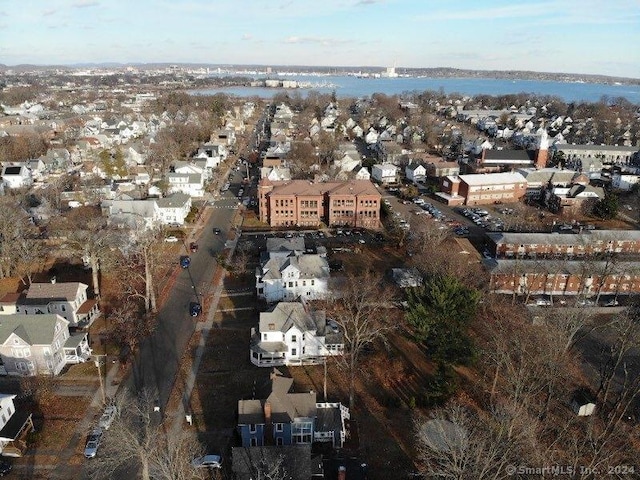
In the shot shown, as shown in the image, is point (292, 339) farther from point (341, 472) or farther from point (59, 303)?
point (59, 303)

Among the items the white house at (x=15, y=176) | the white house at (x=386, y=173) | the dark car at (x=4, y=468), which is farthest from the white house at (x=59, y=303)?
the white house at (x=386, y=173)

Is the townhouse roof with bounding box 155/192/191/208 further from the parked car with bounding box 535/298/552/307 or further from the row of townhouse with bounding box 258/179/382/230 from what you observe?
the parked car with bounding box 535/298/552/307

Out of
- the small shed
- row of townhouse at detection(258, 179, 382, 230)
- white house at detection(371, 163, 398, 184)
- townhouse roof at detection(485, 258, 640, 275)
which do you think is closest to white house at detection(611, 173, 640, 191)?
white house at detection(371, 163, 398, 184)

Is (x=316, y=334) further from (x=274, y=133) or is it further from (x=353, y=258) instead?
(x=274, y=133)

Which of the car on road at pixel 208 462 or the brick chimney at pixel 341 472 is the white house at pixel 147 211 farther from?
the brick chimney at pixel 341 472

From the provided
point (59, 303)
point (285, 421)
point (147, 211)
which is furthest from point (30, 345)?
point (147, 211)
